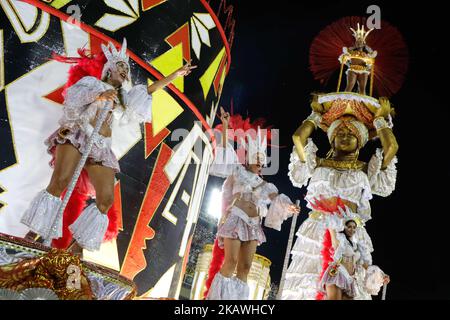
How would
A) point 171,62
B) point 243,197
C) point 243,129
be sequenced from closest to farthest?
point 243,197 → point 243,129 → point 171,62

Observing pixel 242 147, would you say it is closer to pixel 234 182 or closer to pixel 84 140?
pixel 234 182

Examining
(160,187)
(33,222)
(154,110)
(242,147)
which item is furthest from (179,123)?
(33,222)

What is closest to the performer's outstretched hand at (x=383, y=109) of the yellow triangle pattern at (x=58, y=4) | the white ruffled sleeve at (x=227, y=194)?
the white ruffled sleeve at (x=227, y=194)

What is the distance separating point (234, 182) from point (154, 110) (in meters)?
1.74

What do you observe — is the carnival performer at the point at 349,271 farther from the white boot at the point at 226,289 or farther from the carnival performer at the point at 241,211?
the white boot at the point at 226,289

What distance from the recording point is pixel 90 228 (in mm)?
4395

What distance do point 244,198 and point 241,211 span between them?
0.18 m

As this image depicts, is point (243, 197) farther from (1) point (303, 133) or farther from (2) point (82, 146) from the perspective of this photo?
(2) point (82, 146)

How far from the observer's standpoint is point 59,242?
4750 mm

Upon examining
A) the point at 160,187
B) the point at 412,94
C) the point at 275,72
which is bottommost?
the point at 160,187

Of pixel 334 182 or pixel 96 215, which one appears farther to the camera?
pixel 334 182

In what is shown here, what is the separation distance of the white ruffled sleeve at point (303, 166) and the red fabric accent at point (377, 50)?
3.35 ft

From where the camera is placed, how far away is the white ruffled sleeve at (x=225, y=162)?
516 centimetres

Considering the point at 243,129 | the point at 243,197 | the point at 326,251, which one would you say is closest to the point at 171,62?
the point at 243,129
